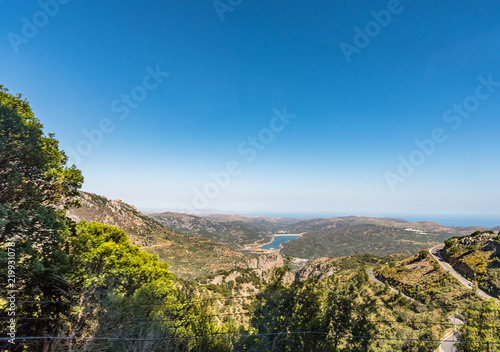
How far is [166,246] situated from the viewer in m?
90.1

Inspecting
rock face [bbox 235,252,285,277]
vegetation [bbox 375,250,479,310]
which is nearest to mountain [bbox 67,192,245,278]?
rock face [bbox 235,252,285,277]

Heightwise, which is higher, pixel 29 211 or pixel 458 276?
pixel 29 211

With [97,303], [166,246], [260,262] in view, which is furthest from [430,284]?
[166,246]

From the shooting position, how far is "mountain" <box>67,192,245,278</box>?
248 ft

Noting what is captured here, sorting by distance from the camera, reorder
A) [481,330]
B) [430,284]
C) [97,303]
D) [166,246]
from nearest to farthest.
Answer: [97,303] → [481,330] → [430,284] → [166,246]

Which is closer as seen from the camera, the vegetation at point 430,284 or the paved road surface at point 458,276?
the vegetation at point 430,284

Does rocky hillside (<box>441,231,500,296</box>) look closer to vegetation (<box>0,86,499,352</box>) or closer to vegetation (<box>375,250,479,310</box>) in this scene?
vegetation (<box>375,250,479,310</box>)

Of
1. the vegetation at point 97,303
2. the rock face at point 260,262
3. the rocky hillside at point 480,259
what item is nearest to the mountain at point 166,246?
the rock face at point 260,262

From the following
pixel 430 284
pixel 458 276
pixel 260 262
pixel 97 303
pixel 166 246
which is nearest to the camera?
pixel 97 303

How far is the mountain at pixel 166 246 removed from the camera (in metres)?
75.5

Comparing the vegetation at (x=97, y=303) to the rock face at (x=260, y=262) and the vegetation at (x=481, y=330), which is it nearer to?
the vegetation at (x=481, y=330)

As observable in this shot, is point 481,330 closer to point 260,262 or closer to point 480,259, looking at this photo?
point 480,259

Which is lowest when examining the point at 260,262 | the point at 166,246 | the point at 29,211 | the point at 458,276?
the point at 260,262

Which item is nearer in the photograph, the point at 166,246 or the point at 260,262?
the point at 166,246
